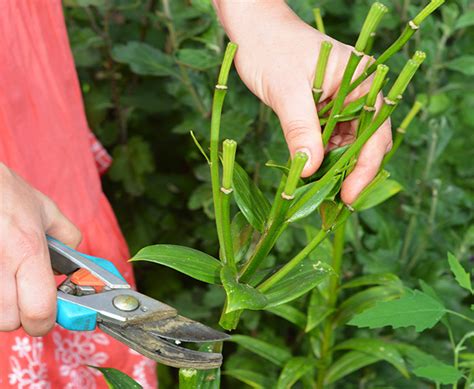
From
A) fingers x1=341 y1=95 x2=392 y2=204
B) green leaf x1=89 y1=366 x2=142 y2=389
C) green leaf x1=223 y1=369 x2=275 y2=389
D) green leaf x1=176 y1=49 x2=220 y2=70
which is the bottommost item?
green leaf x1=223 y1=369 x2=275 y2=389

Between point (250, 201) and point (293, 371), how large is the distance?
0.40 m

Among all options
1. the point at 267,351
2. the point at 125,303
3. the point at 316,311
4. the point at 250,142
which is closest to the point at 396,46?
the point at 125,303

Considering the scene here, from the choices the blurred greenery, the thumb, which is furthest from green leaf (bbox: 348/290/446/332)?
the blurred greenery

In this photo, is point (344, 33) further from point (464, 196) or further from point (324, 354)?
point (324, 354)

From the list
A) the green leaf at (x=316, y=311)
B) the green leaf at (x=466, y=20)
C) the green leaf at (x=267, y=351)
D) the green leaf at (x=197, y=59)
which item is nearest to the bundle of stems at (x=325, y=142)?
the green leaf at (x=316, y=311)

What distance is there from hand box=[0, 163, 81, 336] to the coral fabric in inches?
9.1

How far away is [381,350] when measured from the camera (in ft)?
3.88

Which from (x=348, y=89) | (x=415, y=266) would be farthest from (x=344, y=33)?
(x=348, y=89)

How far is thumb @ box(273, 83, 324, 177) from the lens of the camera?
2.64 ft

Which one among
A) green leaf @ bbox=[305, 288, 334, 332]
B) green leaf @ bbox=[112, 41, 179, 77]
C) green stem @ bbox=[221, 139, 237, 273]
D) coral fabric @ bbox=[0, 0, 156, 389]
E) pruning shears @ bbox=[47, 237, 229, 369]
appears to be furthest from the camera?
green leaf @ bbox=[112, 41, 179, 77]

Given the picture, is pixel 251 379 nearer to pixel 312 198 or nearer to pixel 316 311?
pixel 316 311

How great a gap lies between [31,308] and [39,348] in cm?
30

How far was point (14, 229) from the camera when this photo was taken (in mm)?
797

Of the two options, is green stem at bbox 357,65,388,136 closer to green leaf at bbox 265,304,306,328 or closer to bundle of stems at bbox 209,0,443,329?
bundle of stems at bbox 209,0,443,329
